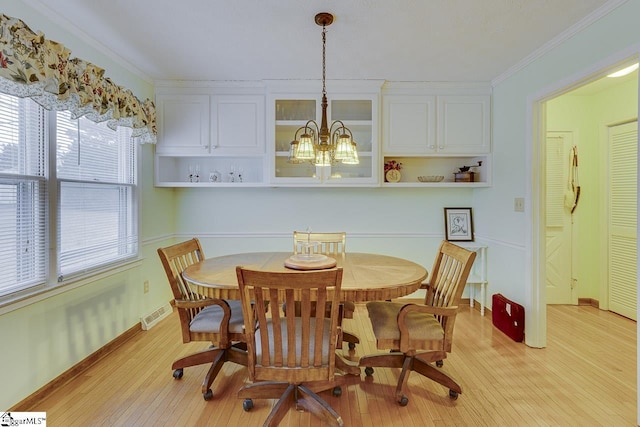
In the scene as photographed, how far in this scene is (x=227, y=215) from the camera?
11.6 ft

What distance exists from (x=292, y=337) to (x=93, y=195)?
197 centimetres

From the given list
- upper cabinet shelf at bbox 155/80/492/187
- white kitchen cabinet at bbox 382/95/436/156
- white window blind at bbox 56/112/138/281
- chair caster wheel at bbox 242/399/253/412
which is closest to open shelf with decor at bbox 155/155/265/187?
upper cabinet shelf at bbox 155/80/492/187

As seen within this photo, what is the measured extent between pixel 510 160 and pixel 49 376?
12.7 feet

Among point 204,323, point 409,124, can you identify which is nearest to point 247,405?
point 204,323

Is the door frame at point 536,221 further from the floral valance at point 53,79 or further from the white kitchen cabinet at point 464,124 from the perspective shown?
Result: the floral valance at point 53,79

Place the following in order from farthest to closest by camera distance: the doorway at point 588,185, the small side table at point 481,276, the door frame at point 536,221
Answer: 1. the doorway at point 588,185
2. the small side table at point 481,276
3. the door frame at point 536,221

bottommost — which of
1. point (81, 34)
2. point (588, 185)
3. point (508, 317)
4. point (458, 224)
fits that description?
point (508, 317)

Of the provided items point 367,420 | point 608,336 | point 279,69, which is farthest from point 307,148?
point 608,336

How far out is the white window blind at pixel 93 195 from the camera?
82.2 inches

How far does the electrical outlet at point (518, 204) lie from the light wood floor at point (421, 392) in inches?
44.9

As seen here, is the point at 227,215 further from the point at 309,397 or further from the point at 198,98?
the point at 309,397

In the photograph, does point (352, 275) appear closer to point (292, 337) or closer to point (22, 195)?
point (292, 337)

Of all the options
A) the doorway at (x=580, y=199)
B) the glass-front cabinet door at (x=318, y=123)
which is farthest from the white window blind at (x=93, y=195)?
the doorway at (x=580, y=199)

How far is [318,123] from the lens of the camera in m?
3.16
